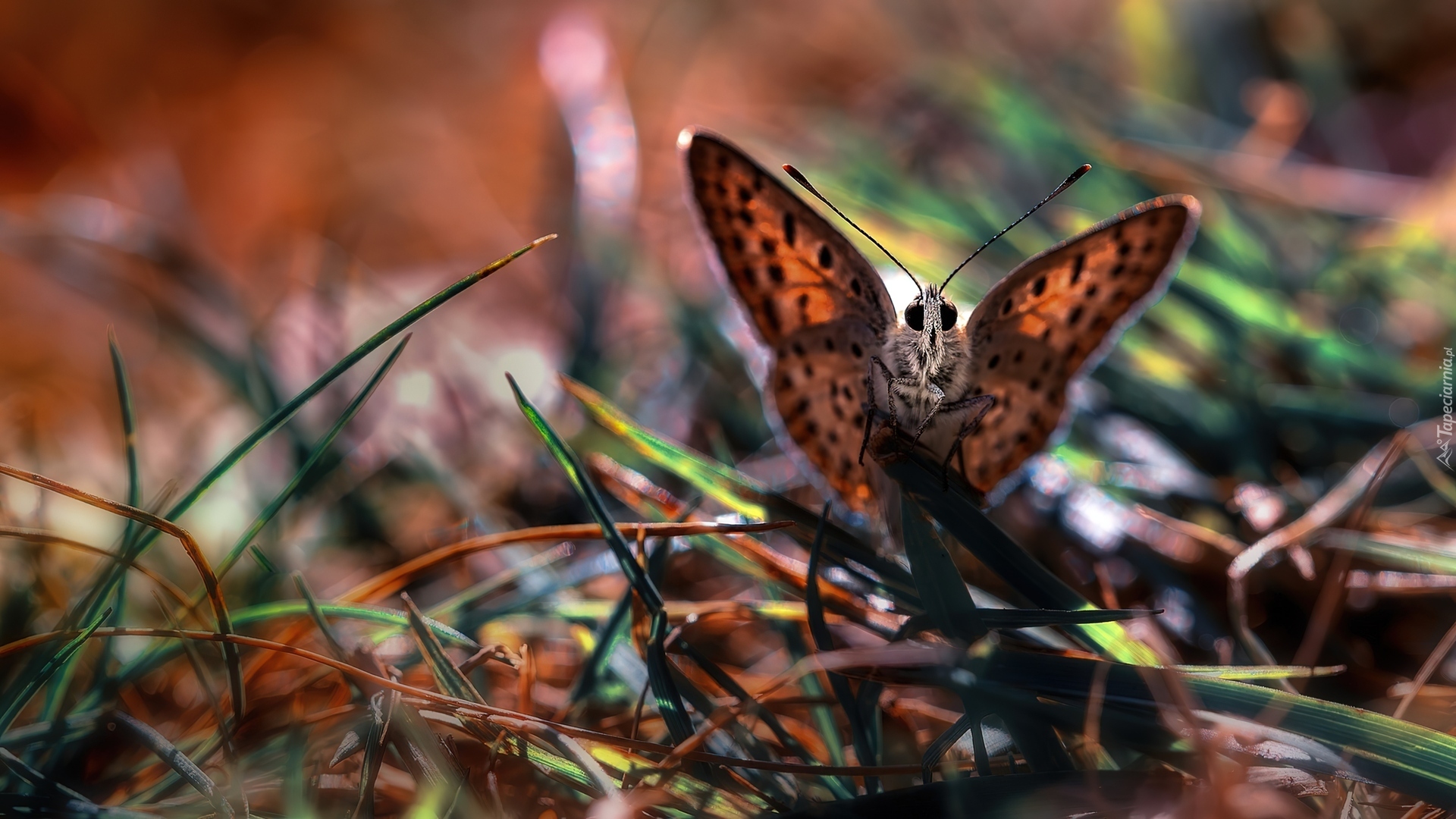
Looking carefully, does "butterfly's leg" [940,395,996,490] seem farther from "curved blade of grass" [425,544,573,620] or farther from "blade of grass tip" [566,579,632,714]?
"curved blade of grass" [425,544,573,620]

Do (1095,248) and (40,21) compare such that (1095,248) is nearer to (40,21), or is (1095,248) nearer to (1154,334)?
(1154,334)

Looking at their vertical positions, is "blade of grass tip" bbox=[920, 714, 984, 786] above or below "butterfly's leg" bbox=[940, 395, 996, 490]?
below

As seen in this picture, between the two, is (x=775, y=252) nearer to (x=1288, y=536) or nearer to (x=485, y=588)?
(x=485, y=588)

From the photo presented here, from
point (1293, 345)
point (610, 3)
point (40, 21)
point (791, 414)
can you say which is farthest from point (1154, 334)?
point (40, 21)

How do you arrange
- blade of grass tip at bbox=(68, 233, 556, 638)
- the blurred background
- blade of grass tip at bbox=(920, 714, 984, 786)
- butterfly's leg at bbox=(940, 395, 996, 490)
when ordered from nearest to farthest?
blade of grass tip at bbox=(920, 714, 984, 786), blade of grass tip at bbox=(68, 233, 556, 638), butterfly's leg at bbox=(940, 395, 996, 490), the blurred background

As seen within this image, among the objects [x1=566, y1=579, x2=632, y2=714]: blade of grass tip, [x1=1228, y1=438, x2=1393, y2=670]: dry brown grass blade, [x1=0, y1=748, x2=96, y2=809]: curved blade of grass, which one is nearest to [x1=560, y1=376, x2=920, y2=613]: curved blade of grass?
[x1=566, y1=579, x2=632, y2=714]: blade of grass tip

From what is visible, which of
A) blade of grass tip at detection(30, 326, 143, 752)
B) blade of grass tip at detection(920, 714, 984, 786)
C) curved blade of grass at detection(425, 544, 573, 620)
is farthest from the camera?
curved blade of grass at detection(425, 544, 573, 620)

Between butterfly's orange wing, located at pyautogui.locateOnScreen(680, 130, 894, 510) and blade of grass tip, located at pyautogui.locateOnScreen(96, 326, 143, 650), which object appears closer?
blade of grass tip, located at pyautogui.locateOnScreen(96, 326, 143, 650)
